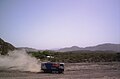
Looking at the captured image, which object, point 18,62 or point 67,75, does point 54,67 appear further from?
point 18,62

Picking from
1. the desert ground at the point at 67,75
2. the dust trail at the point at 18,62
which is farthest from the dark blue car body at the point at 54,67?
the dust trail at the point at 18,62

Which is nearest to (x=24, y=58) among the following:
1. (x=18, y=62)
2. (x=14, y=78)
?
(x=18, y=62)

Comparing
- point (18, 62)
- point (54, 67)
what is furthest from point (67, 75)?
point (18, 62)

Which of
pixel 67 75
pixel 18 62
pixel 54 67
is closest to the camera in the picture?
pixel 67 75

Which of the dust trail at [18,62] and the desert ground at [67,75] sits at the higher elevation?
the dust trail at [18,62]

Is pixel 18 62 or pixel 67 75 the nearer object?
pixel 67 75

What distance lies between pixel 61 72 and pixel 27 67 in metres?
10.8

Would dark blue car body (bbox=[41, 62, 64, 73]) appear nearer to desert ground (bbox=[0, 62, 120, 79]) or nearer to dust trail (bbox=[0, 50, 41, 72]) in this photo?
desert ground (bbox=[0, 62, 120, 79])

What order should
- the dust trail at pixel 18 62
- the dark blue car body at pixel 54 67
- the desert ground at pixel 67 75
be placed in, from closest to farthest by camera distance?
the desert ground at pixel 67 75, the dark blue car body at pixel 54 67, the dust trail at pixel 18 62

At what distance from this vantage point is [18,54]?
61.8m

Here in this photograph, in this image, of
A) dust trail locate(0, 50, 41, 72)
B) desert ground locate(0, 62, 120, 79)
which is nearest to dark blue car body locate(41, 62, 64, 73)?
desert ground locate(0, 62, 120, 79)

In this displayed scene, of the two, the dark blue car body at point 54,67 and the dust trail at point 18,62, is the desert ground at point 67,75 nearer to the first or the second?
the dark blue car body at point 54,67

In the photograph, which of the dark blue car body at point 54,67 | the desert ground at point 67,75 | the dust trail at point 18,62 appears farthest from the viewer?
the dust trail at point 18,62

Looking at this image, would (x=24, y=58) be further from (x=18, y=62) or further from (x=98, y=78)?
(x=98, y=78)
